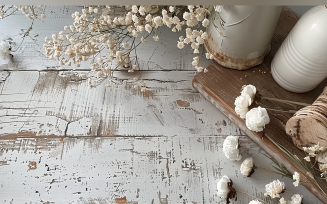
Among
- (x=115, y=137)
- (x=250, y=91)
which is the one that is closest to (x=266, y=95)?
(x=250, y=91)

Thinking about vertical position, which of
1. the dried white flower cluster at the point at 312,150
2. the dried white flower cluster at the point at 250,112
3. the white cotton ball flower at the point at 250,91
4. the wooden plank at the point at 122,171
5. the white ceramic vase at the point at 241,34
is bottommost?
the wooden plank at the point at 122,171

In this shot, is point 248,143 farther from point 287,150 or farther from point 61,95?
point 61,95

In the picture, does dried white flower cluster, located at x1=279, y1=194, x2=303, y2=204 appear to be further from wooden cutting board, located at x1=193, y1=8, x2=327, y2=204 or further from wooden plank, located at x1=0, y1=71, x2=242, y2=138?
wooden plank, located at x1=0, y1=71, x2=242, y2=138

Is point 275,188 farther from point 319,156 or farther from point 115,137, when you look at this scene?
point 115,137

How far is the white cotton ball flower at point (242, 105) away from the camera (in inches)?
24.0

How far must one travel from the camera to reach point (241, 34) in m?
0.63

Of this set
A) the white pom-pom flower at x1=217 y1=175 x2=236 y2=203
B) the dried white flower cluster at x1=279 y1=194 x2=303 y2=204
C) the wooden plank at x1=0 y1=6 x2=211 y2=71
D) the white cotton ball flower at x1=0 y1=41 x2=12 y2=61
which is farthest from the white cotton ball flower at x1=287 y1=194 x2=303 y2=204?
the white cotton ball flower at x1=0 y1=41 x2=12 y2=61

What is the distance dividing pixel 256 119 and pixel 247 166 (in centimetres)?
10

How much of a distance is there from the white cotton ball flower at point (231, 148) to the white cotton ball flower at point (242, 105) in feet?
0.18

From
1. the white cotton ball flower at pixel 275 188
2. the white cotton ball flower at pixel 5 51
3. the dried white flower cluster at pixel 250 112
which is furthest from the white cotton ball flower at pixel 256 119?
the white cotton ball flower at pixel 5 51

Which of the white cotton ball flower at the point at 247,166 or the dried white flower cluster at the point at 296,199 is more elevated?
the white cotton ball flower at the point at 247,166

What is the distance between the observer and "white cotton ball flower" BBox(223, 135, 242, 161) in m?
0.62

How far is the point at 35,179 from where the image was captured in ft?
2.05

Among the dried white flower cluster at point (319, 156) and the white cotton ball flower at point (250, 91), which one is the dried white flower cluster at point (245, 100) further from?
the dried white flower cluster at point (319, 156)
